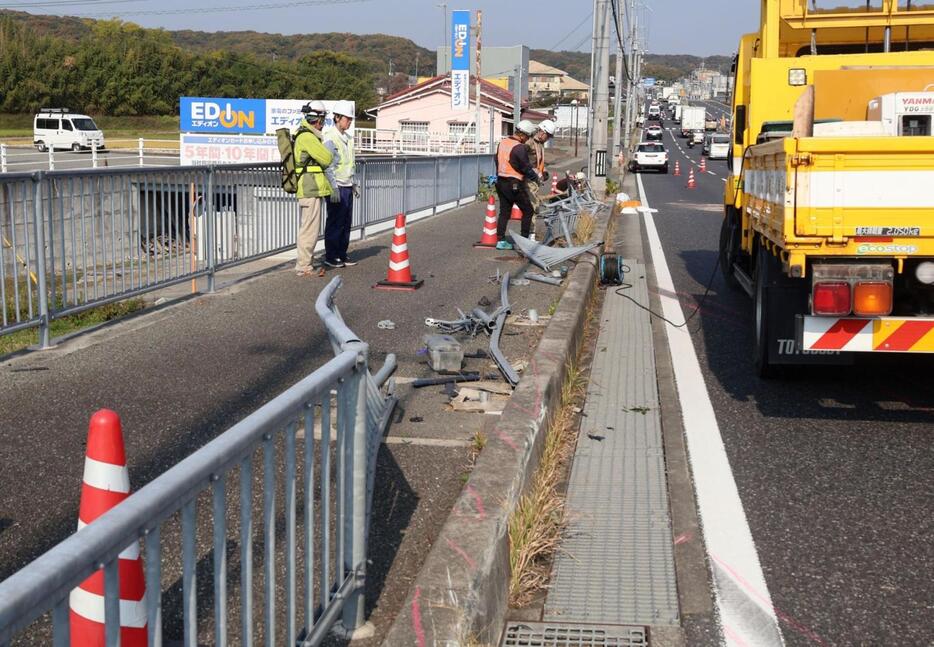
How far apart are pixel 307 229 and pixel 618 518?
7680 millimetres

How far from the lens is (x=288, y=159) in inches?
471

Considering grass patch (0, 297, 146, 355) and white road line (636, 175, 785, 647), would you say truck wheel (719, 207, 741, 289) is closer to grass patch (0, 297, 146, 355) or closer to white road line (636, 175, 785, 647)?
white road line (636, 175, 785, 647)

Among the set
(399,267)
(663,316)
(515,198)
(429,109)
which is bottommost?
(663,316)

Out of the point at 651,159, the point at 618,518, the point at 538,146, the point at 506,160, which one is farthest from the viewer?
the point at 651,159

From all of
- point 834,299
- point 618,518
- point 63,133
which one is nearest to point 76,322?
point 618,518

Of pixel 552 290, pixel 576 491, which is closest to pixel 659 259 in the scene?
pixel 552 290

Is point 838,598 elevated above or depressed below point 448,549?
below

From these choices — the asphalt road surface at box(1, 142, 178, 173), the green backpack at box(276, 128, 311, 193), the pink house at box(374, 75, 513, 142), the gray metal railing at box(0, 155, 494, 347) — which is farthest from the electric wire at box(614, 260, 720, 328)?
the pink house at box(374, 75, 513, 142)

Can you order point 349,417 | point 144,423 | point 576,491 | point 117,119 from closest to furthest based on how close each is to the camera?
point 349,417 < point 576,491 < point 144,423 < point 117,119

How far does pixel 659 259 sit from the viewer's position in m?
16.0

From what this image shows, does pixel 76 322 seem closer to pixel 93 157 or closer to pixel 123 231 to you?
pixel 123 231

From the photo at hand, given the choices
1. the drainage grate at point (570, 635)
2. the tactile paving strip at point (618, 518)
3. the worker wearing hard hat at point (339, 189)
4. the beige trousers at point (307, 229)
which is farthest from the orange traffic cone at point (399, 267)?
the drainage grate at point (570, 635)

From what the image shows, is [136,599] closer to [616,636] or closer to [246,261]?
[616,636]

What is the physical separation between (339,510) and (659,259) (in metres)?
A: 12.8
